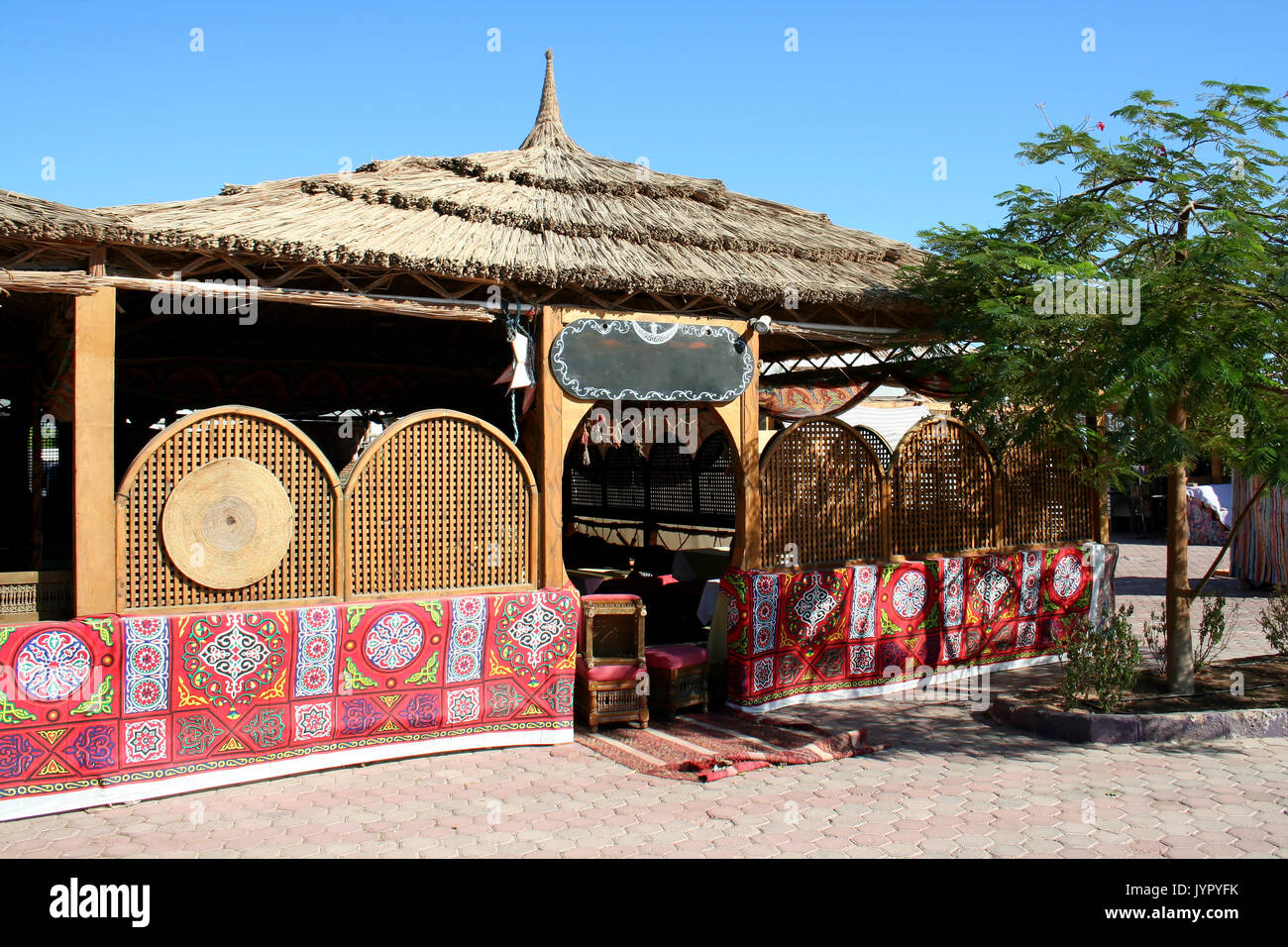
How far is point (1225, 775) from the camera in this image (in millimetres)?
6238

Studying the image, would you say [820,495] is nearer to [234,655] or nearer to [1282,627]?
[1282,627]

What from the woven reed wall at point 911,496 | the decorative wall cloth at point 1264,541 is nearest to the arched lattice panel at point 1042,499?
the woven reed wall at point 911,496

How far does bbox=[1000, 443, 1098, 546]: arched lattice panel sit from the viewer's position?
9891 mm

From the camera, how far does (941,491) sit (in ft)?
30.7

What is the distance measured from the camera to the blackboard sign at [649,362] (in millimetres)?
7480

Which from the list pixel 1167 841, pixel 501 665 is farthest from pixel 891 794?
pixel 501 665

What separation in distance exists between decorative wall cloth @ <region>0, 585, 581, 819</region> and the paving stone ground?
0.14 meters

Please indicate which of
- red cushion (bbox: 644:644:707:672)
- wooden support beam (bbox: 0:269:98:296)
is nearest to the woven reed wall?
red cushion (bbox: 644:644:707:672)

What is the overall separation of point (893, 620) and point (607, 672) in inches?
110

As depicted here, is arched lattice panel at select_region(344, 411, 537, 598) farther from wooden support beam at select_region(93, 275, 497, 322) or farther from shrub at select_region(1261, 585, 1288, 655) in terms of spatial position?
shrub at select_region(1261, 585, 1288, 655)

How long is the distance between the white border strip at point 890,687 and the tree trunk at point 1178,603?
5.45 feet

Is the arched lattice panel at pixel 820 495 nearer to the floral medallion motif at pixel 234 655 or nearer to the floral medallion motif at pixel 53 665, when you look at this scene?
the floral medallion motif at pixel 234 655

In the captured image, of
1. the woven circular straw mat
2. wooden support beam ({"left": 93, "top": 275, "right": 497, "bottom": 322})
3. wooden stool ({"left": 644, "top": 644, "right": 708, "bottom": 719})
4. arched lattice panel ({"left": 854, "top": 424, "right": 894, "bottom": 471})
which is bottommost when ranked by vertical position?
wooden stool ({"left": 644, "top": 644, "right": 708, "bottom": 719})

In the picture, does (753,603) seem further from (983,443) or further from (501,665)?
(983,443)
